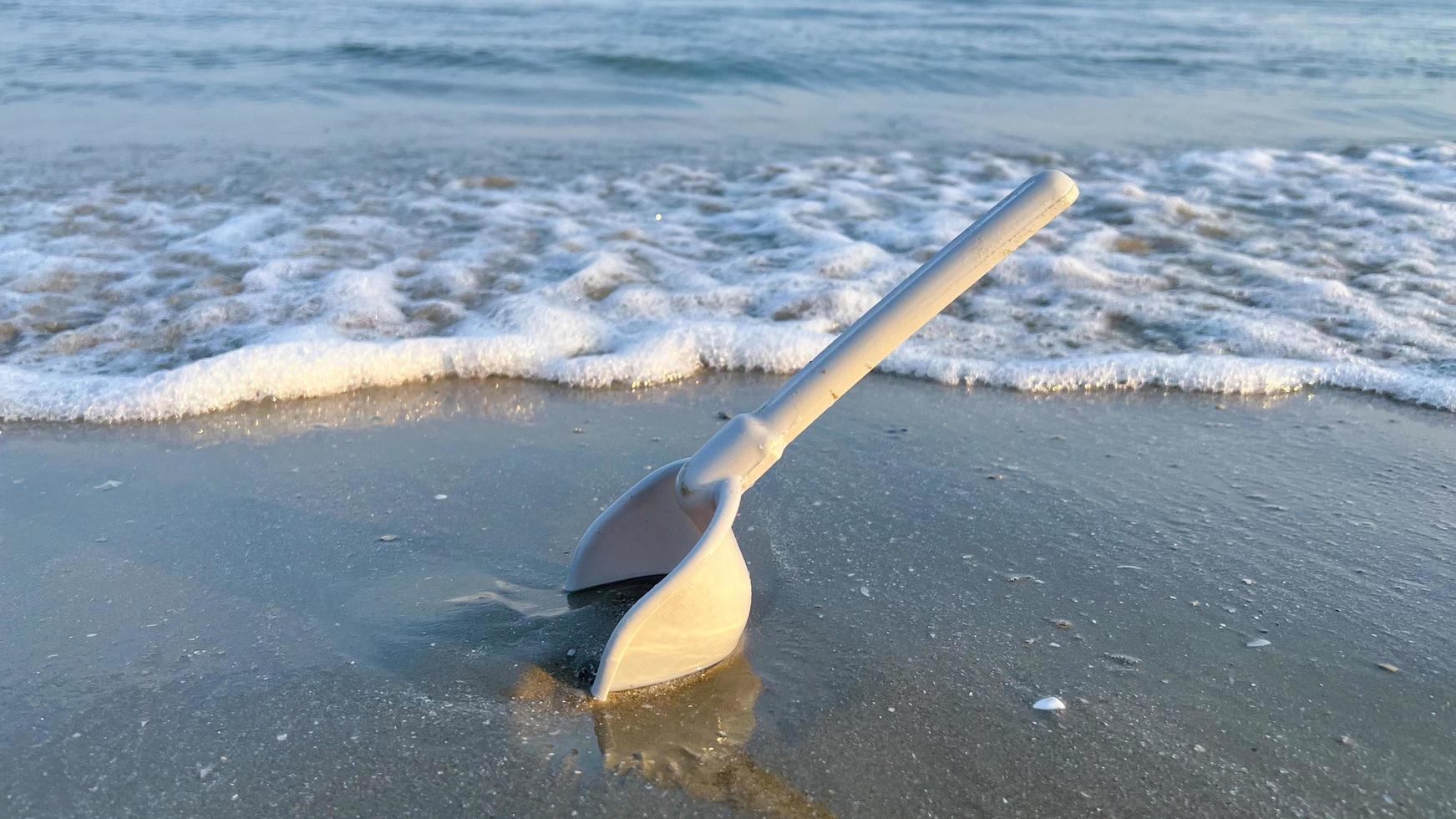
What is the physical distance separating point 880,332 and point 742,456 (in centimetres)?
26

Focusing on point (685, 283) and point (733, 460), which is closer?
point (733, 460)

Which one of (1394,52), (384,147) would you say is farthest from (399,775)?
(1394,52)

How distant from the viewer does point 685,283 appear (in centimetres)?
Answer: 399

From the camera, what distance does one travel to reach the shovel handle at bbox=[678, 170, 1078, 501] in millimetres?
1576

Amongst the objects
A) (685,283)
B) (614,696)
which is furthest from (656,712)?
(685,283)

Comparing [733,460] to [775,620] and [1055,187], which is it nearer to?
[775,620]

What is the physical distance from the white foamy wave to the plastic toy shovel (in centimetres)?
146

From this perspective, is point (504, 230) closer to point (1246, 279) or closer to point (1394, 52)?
point (1246, 279)

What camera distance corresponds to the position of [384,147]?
6.34 meters

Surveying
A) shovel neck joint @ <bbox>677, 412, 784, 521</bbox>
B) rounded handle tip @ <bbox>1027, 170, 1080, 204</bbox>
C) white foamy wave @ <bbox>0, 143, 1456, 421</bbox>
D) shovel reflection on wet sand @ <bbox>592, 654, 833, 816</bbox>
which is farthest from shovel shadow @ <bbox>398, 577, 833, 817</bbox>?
white foamy wave @ <bbox>0, 143, 1456, 421</bbox>

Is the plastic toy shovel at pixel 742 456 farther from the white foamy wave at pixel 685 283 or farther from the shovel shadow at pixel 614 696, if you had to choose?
the white foamy wave at pixel 685 283

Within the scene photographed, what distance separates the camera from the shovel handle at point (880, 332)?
1.58 meters

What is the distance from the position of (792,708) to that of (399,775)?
1.79 feet

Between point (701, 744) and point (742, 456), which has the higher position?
point (742, 456)
